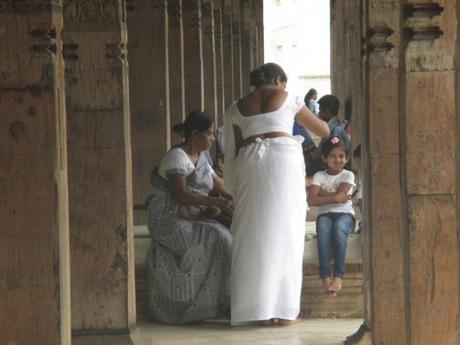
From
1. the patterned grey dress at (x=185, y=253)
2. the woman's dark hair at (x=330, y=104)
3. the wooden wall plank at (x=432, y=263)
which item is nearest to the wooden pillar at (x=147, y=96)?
the woman's dark hair at (x=330, y=104)

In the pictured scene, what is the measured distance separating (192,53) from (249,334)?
743 cm

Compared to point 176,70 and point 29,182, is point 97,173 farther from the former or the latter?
point 176,70

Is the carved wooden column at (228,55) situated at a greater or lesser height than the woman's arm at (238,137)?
greater

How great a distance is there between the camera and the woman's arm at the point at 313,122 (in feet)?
31.0

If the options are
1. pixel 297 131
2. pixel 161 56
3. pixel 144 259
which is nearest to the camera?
pixel 144 259

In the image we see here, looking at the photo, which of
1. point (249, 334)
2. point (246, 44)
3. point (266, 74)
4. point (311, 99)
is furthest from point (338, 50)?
point (249, 334)

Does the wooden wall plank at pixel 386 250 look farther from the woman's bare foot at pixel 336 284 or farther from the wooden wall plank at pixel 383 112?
the woman's bare foot at pixel 336 284

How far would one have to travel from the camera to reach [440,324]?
20.4 feet

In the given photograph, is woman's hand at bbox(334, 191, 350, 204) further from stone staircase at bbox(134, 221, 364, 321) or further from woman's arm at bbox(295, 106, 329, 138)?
woman's arm at bbox(295, 106, 329, 138)

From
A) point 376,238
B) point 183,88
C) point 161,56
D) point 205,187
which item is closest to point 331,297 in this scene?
point 205,187

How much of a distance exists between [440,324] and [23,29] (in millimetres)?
2192

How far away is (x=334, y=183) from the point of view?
1066 cm

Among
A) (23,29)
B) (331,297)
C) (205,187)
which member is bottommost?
(331,297)

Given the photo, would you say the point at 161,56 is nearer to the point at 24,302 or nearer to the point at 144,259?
the point at 144,259
